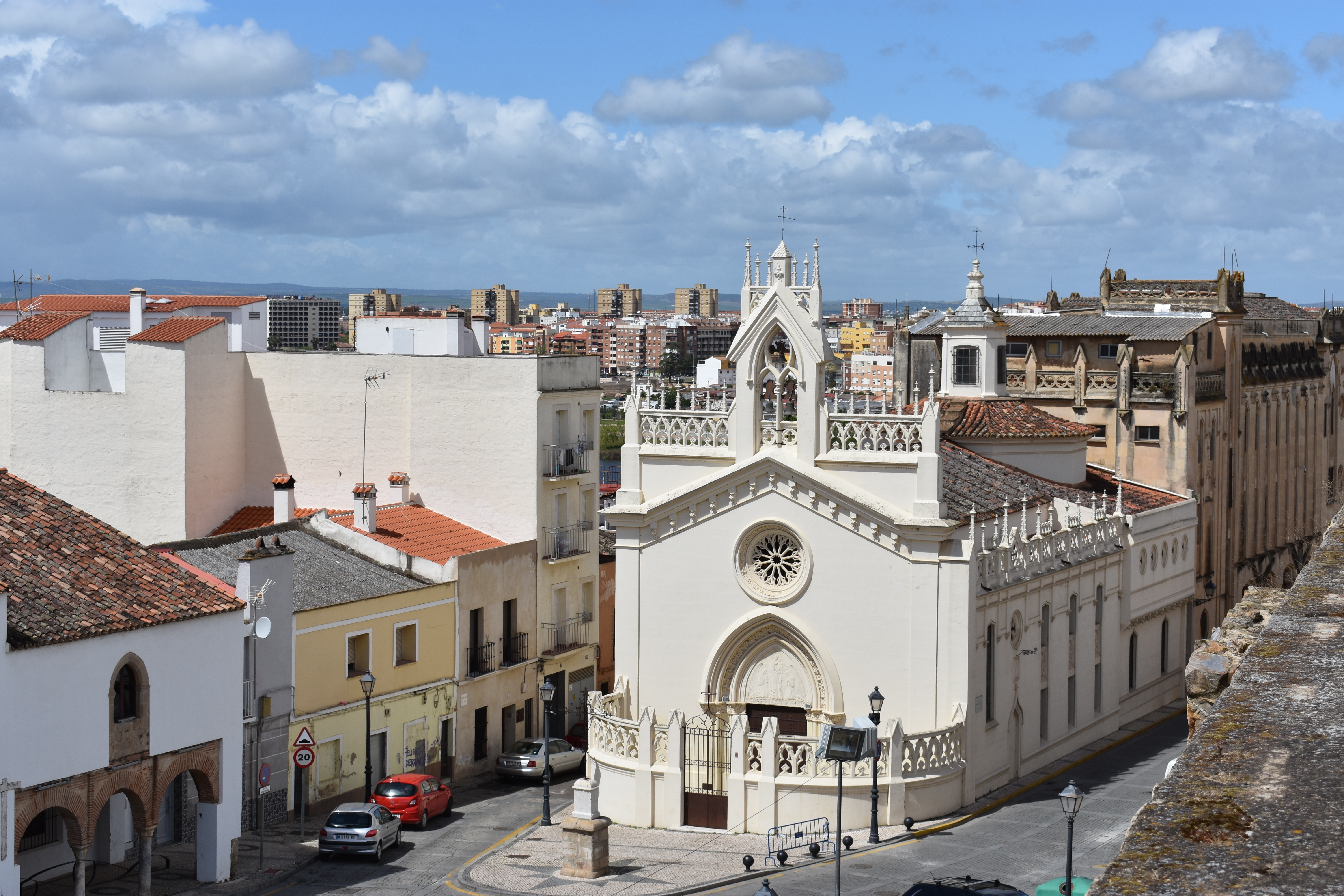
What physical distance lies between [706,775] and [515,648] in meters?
13.0

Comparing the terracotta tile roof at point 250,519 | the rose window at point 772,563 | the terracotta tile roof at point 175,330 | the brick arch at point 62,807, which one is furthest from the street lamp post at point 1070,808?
the terracotta tile roof at point 175,330

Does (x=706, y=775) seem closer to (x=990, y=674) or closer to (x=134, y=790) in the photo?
(x=990, y=674)

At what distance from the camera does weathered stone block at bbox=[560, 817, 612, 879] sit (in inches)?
1239

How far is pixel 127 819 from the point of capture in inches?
1313

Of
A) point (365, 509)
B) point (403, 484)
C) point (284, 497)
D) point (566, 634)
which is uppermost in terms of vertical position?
point (403, 484)

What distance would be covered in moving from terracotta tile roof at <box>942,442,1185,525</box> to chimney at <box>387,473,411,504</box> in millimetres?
15913

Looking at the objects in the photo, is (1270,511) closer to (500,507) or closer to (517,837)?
(500,507)

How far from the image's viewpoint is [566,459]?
49969 mm

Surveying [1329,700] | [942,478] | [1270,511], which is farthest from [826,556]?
[1270,511]

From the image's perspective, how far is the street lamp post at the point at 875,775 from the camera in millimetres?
33031

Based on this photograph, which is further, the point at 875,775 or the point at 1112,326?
the point at 1112,326

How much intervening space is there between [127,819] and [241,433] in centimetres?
2045

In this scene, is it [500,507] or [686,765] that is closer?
[686,765]

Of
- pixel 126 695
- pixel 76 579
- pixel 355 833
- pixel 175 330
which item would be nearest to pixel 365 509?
pixel 175 330
